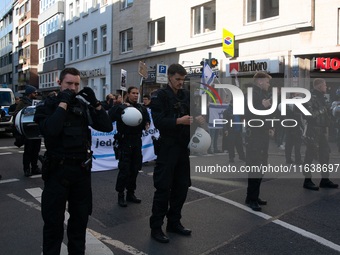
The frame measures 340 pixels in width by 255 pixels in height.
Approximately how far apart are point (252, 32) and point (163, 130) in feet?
44.7

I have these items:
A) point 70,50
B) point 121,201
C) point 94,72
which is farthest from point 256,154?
point 70,50

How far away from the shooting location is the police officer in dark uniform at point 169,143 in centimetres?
375

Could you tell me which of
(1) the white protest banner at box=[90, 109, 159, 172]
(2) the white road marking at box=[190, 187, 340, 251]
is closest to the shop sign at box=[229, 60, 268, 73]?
(1) the white protest banner at box=[90, 109, 159, 172]

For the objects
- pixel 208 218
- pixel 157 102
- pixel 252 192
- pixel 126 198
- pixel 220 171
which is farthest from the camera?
pixel 220 171

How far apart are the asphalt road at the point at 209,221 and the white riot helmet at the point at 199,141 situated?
104 cm

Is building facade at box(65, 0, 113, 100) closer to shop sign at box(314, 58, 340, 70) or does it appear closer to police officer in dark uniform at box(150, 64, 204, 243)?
shop sign at box(314, 58, 340, 70)

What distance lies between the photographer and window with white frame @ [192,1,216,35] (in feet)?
60.2

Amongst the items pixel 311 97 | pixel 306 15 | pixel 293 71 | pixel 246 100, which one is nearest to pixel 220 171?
pixel 311 97

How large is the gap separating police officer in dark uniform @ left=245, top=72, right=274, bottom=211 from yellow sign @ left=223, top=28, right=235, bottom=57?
12260mm

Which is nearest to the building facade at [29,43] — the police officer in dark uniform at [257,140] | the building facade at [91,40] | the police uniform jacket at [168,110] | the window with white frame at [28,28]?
the window with white frame at [28,28]

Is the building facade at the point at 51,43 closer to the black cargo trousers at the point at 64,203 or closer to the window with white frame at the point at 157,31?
the window with white frame at the point at 157,31

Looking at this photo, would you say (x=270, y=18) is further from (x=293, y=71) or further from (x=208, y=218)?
(x=208, y=218)

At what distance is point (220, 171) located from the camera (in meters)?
8.09

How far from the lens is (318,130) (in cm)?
598
